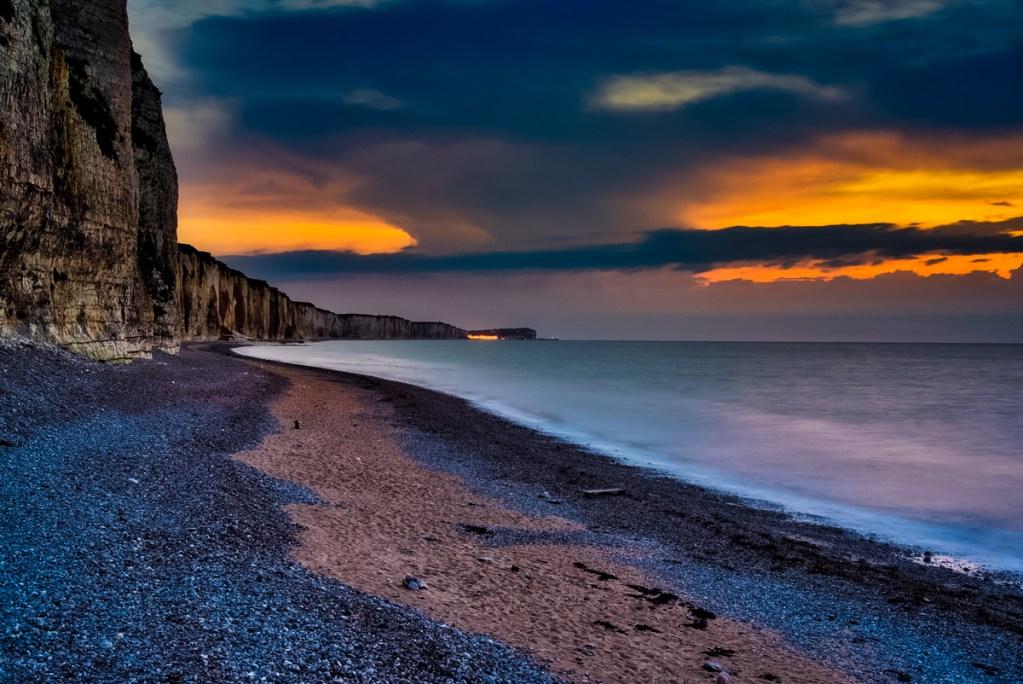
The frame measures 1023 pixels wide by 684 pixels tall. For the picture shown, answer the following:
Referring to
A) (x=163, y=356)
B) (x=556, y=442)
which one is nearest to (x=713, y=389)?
(x=556, y=442)

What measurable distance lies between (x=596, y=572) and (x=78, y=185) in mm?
18053

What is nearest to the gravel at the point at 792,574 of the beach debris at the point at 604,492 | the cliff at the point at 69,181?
the beach debris at the point at 604,492

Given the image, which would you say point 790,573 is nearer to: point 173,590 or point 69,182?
point 173,590

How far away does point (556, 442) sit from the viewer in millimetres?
18766

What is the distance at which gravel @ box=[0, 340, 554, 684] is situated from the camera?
385 cm

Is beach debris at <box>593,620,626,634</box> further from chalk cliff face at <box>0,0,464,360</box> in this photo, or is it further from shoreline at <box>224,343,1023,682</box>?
chalk cliff face at <box>0,0,464,360</box>

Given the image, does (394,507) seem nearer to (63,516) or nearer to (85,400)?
(63,516)

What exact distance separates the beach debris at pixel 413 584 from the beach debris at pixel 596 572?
2.03 metres

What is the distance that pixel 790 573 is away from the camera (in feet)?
26.4

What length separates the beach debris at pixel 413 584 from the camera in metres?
5.79

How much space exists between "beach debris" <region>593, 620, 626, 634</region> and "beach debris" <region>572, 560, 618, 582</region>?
47.6 inches

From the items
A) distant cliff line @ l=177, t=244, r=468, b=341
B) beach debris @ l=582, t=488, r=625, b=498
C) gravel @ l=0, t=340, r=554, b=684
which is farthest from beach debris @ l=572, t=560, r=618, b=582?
distant cliff line @ l=177, t=244, r=468, b=341

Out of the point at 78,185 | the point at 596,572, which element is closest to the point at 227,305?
the point at 78,185

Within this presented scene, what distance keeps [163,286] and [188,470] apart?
2570cm
